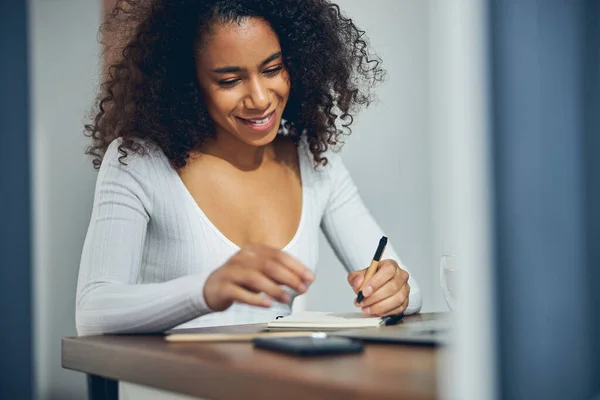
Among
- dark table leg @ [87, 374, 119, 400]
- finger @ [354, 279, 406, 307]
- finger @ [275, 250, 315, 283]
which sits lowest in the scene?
dark table leg @ [87, 374, 119, 400]

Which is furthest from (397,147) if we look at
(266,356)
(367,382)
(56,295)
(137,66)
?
(367,382)

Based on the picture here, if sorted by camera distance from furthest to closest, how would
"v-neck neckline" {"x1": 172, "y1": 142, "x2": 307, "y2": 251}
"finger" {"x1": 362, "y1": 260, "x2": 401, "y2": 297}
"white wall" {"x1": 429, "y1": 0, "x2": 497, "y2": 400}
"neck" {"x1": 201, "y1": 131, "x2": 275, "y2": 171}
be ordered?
"neck" {"x1": 201, "y1": 131, "x2": 275, "y2": 171}
"v-neck neckline" {"x1": 172, "y1": 142, "x2": 307, "y2": 251}
"finger" {"x1": 362, "y1": 260, "x2": 401, "y2": 297}
"white wall" {"x1": 429, "y1": 0, "x2": 497, "y2": 400}

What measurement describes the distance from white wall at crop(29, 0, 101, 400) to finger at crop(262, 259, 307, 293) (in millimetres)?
543

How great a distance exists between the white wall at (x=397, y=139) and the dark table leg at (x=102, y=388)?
1.25m

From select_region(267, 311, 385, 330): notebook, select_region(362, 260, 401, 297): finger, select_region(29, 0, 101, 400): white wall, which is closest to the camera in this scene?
select_region(267, 311, 385, 330): notebook

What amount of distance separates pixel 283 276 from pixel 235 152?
2.62 ft

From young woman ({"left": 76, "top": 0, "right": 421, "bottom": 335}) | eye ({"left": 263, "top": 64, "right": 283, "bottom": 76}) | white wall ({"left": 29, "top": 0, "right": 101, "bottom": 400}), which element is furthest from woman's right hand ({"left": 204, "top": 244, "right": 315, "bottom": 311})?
eye ({"left": 263, "top": 64, "right": 283, "bottom": 76})

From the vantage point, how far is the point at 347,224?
1775mm

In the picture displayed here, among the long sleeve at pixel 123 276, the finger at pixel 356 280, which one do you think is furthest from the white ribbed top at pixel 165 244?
the finger at pixel 356 280

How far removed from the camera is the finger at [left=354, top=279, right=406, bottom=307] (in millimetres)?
1288

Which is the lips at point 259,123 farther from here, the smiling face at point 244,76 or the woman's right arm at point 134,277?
the woman's right arm at point 134,277

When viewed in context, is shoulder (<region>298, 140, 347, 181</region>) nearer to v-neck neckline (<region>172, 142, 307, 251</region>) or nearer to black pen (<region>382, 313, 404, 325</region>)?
v-neck neckline (<region>172, 142, 307, 251</region>)

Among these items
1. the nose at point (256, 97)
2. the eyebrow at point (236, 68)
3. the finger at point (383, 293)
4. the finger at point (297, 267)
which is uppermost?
the eyebrow at point (236, 68)

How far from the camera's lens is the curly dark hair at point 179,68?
1610 mm
